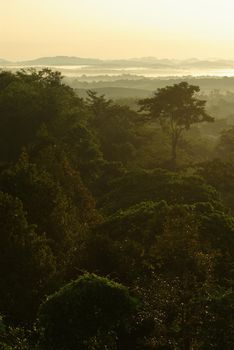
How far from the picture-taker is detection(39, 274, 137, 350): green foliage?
1634 centimetres

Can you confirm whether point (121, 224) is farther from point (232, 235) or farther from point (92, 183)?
point (92, 183)

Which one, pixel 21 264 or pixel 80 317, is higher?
pixel 80 317

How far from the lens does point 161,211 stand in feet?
83.1

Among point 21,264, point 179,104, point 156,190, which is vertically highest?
point 179,104

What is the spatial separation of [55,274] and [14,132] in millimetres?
25561

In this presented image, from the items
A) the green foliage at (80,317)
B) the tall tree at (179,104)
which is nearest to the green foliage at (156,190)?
the tall tree at (179,104)

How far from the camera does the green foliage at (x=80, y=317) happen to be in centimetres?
1634

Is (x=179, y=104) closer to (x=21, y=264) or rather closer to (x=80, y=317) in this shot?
(x=21, y=264)

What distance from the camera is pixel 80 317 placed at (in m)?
16.4

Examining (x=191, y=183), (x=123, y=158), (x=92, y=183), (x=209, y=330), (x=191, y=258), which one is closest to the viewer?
(x=209, y=330)

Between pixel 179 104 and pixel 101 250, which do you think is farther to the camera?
pixel 179 104

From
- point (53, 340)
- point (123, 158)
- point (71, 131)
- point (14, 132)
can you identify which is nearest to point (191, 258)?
point (53, 340)

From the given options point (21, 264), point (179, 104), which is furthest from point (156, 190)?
point (179, 104)

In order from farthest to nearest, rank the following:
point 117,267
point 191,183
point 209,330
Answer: point 191,183 → point 117,267 → point 209,330
